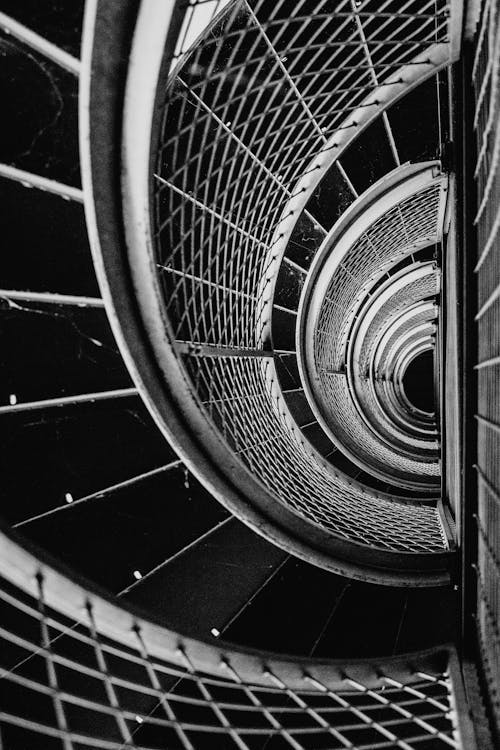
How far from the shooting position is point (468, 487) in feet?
7.59

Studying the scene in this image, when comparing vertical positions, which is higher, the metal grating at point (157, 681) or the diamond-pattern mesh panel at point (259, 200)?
the diamond-pattern mesh panel at point (259, 200)

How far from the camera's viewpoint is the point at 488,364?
6.40 ft

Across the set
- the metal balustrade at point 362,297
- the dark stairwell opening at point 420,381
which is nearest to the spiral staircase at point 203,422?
the metal balustrade at point 362,297

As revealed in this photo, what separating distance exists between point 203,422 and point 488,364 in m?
1.27

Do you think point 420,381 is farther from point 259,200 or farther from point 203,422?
point 203,422

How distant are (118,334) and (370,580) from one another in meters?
2.06

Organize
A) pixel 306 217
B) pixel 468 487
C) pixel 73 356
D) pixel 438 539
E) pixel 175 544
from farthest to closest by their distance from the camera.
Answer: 1. pixel 306 217
2. pixel 438 539
3. pixel 175 544
4. pixel 73 356
5. pixel 468 487

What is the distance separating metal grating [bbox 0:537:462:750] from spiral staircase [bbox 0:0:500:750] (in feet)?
→ 0.04

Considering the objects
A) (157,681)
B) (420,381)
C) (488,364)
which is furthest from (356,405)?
(420,381)

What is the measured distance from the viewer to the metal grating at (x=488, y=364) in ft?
6.00

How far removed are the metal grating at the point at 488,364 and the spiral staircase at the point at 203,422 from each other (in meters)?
0.02

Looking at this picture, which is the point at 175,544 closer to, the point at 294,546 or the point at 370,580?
the point at 294,546

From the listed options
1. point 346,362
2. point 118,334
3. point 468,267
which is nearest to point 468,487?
point 468,267

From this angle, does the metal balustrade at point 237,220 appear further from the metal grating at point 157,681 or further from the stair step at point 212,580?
the metal grating at point 157,681
